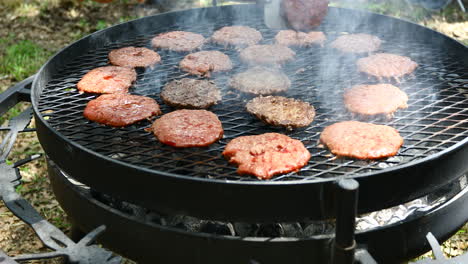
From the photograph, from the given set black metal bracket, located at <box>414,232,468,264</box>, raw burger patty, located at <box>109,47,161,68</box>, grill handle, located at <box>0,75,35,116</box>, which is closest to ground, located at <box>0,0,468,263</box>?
grill handle, located at <box>0,75,35,116</box>

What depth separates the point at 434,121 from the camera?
302 centimetres

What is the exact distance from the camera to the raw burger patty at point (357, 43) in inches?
157

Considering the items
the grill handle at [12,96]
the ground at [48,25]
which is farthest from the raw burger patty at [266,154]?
the ground at [48,25]

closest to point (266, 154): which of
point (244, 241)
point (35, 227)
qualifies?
point (244, 241)

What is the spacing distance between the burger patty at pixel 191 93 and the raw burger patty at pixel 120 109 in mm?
125

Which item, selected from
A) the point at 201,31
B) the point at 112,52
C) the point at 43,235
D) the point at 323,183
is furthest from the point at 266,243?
the point at 201,31

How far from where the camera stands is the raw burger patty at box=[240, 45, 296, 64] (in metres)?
3.86

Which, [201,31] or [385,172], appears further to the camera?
[201,31]

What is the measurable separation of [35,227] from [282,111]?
63.0 inches

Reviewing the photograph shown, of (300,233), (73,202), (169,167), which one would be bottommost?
(300,233)

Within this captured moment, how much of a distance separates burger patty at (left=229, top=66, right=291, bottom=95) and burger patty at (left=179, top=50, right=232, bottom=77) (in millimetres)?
247

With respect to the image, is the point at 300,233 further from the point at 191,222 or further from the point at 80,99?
the point at 80,99

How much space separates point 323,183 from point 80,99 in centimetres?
191

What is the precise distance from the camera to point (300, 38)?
4.25 metres
